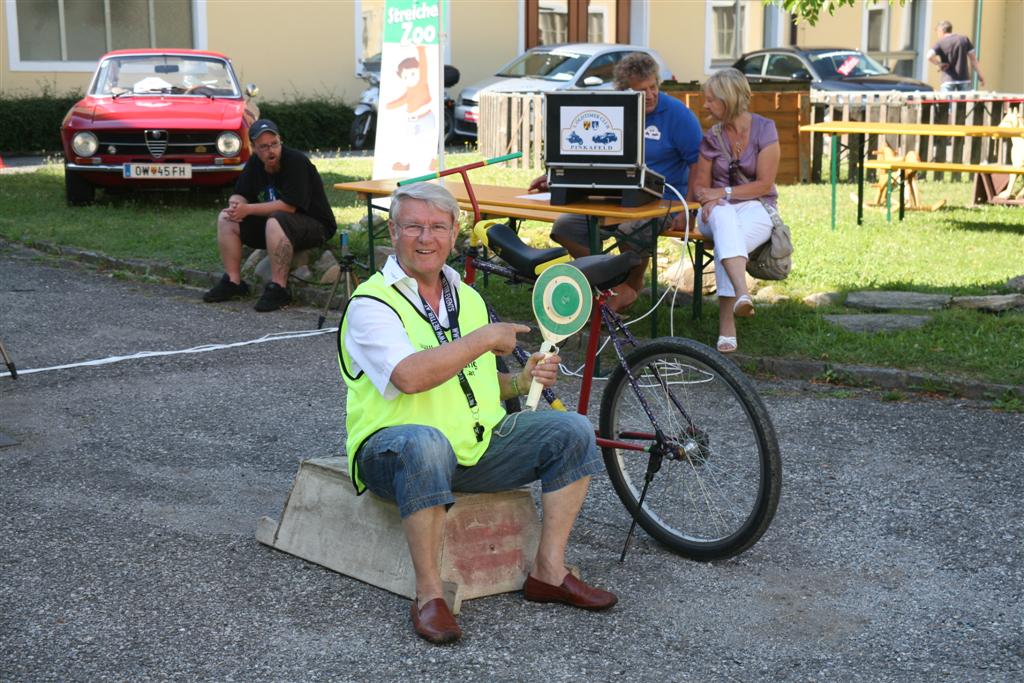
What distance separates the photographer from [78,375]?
7.48 meters

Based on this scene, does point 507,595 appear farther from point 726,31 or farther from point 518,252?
point 726,31

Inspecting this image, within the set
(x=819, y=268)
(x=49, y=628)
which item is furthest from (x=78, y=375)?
(x=819, y=268)

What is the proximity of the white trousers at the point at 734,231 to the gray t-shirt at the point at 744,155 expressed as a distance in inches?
7.5

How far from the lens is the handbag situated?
25.0 ft

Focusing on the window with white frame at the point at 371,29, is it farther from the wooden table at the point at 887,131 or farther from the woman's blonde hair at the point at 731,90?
the woman's blonde hair at the point at 731,90

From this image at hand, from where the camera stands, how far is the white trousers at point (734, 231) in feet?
24.5

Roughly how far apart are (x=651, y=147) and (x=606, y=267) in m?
3.50

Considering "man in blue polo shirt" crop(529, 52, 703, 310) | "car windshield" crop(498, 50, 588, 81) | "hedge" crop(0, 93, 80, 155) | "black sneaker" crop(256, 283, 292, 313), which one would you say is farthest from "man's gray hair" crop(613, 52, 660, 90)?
"hedge" crop(0, 93, 80, 155)

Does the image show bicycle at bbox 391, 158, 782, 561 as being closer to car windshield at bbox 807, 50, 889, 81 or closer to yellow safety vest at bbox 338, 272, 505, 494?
yellow safety vest at bbox 338, 272, 505, 494

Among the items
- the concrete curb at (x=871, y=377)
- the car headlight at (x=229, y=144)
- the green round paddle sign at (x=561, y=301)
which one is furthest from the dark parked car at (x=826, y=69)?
the green round paddle sign at (x=561, y=301)

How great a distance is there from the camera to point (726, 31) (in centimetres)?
2984

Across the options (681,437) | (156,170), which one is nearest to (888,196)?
(156,170)

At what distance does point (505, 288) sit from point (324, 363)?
1.81m

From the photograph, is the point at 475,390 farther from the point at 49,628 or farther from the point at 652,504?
the point at 49,628
